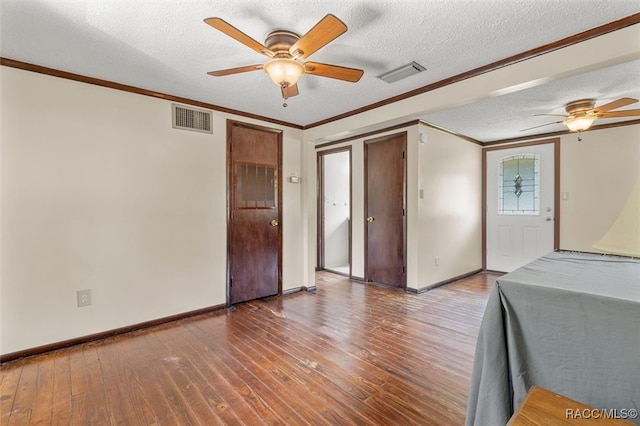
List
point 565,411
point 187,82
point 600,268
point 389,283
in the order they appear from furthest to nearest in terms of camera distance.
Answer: point 389,283
point 187,82
point 600,268
point 565,411

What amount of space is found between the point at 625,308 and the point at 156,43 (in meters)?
2.91

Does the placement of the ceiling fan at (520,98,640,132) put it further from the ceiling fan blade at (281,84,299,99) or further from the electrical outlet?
the electrical outlet

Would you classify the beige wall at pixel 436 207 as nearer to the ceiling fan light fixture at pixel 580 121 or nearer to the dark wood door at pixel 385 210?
the dark wood door at pixel 385 210

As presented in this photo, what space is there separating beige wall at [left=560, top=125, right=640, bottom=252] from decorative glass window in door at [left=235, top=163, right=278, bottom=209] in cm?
418

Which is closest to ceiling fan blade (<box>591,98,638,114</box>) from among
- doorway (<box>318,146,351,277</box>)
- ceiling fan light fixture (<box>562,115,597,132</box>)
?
ceiling fan light fixture (<box>562,115,597,132</box>)

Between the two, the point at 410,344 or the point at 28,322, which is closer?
the point at 28,322

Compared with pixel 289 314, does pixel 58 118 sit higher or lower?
higher

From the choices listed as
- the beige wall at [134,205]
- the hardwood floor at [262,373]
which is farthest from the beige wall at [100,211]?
the hardwood floor at [262,373]

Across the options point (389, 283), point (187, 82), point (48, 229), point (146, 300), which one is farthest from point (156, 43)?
point (389, 283)

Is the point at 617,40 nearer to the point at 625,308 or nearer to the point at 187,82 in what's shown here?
the point at 625,308

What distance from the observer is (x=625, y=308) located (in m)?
1.07

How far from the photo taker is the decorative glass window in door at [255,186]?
3645 millimetres

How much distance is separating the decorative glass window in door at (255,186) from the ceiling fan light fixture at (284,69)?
1.75m

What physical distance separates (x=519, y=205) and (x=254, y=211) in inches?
169
